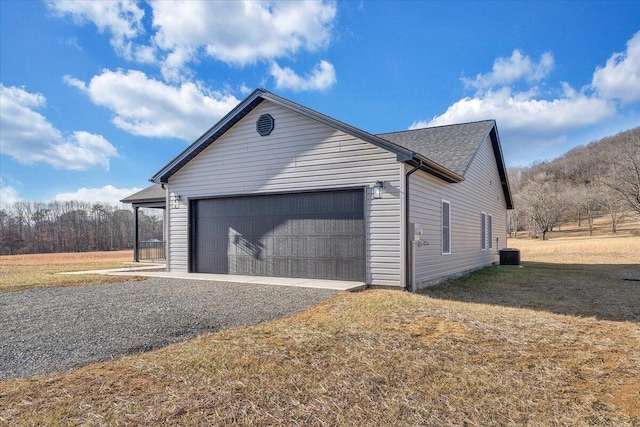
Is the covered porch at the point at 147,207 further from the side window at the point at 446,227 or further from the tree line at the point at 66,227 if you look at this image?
the tree line at the point at 66,227

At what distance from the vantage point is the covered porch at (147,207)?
53.1 ft

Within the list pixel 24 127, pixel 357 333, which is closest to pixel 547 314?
pixel 357 333

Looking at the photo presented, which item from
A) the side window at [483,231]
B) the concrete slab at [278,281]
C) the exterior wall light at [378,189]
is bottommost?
the concrete slab at [278,281]

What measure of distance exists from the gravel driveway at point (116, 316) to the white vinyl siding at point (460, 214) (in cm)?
303

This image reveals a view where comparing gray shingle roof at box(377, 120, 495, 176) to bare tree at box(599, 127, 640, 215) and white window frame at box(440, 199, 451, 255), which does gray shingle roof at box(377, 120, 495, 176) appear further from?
bare tree at box(599, 127, 640, 215)

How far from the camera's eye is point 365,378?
324 cm

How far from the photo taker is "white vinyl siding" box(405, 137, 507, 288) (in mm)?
8742

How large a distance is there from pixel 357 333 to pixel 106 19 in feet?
39.3

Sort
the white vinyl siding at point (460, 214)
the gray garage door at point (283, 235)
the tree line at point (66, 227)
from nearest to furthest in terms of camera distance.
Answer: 1. the gray garage door at point (283, 235)
2. the white vinyl siding at point (460, 214)
3. the tree line at point (66, 227)

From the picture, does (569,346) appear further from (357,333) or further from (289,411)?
(289,411)

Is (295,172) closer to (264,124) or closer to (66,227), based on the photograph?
(264,124)

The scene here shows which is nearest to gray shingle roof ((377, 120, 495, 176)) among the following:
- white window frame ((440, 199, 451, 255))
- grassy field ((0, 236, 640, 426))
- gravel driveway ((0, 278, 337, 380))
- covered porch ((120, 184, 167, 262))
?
white window frame ((440, 199, 451, 255))

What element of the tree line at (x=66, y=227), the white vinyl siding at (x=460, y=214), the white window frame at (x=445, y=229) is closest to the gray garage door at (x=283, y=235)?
the white vinyl siding at (x=460, y=214)

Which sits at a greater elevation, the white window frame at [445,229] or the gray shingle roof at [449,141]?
the gray shingle roof at [449,141]
